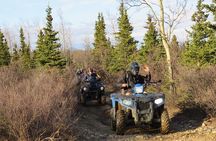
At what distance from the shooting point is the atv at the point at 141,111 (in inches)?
492

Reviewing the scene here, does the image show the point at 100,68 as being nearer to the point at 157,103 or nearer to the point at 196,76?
the point at 196,76

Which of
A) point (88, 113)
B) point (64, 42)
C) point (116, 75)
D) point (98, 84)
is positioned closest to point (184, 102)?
point (88, 113)

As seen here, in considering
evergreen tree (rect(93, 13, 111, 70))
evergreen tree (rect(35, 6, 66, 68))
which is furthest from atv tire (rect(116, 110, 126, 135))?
evergreen tree (rect(93, 13, 111, 70))

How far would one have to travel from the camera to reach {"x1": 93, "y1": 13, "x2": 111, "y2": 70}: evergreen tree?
45175 mm

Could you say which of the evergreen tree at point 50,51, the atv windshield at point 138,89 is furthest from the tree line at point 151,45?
the atv windshield at point 138,89

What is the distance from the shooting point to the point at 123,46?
147ft

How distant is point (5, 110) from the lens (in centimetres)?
942

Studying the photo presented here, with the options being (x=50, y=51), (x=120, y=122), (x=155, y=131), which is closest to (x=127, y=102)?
(x=120, y=122)

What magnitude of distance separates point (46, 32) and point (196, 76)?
79.1ft

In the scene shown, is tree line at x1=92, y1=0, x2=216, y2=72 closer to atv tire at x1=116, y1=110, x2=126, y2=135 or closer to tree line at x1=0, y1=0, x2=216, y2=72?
tree line at x1=0, y1=0, x2=216, y2=72

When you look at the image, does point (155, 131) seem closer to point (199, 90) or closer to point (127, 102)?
point (127, 102)

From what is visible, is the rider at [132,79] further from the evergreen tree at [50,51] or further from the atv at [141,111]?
the evergreen tree at [50,51]

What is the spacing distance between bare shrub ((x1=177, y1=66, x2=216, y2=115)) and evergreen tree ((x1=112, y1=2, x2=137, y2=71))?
81.0ft

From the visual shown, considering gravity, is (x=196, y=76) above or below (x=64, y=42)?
below
